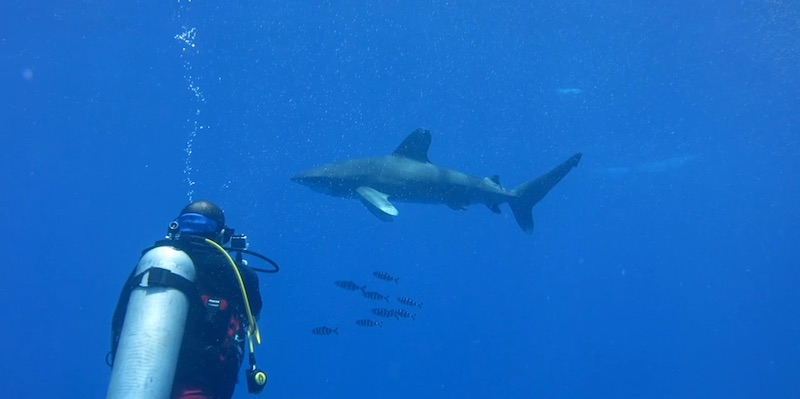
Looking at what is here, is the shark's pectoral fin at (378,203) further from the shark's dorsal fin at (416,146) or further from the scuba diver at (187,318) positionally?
the scuba diver at (187,318)

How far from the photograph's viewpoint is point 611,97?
35.8 metres

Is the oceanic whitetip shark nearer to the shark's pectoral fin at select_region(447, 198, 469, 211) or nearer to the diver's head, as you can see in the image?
the shark's pectoral fin at select_region(447, 198, 469, 211)

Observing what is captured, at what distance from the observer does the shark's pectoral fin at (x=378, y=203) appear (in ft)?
41.0

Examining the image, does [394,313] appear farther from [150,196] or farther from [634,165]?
[150,196]

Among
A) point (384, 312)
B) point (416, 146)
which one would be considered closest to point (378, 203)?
point (416, 146)

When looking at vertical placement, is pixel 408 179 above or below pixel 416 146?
below

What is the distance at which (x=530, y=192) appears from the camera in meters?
15.2

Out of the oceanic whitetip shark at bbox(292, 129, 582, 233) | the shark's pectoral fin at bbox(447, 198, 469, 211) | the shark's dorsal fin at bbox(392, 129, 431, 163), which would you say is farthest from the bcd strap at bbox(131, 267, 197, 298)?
the shark's pectoral fin at bbox(447, 198, 469, 211)

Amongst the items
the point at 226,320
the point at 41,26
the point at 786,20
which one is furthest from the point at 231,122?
the point at 226,320

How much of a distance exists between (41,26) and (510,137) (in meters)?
31.2

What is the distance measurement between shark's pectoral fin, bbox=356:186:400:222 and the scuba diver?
8.13 meters

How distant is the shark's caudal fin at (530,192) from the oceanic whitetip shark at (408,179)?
3 centimetres

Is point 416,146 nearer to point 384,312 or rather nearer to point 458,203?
point 458,203

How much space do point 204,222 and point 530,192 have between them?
12.2m
